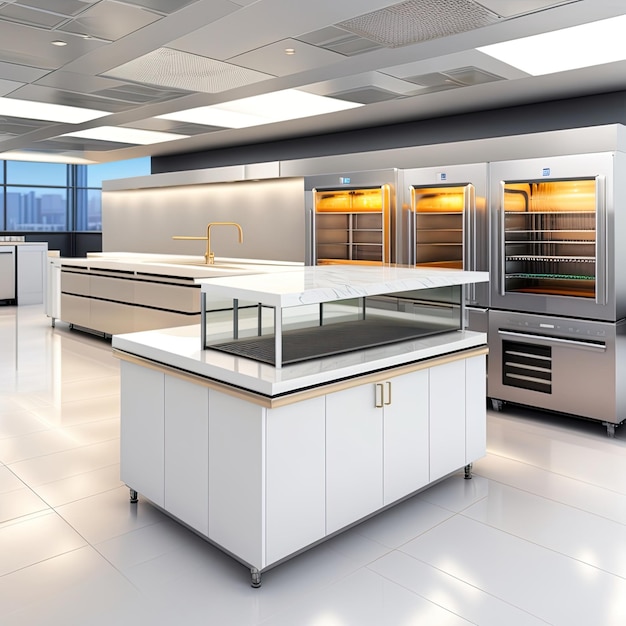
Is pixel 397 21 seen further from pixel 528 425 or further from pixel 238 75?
pixel 528 425

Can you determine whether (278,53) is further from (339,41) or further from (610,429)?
(610,429)

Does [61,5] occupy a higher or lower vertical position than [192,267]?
higher

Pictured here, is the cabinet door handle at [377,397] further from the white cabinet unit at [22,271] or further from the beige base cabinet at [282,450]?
Result: the white cabinet unit at [22,271]

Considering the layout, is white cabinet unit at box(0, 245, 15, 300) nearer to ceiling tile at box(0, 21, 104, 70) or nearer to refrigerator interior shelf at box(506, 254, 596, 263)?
ceiling tile at box(0, 21, 104, 70)

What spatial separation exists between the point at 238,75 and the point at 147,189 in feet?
18.0

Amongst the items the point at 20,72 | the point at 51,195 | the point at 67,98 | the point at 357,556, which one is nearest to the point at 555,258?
the point at 357,556

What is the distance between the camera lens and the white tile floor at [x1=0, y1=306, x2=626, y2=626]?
228 centimetres

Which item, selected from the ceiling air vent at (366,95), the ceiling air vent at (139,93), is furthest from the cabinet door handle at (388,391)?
the ceiling air vent at (139,93)

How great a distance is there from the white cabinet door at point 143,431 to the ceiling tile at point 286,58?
2250 millimetres

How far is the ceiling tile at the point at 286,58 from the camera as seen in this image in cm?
400

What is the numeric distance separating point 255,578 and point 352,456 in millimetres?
651

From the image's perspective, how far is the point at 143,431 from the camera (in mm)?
3025

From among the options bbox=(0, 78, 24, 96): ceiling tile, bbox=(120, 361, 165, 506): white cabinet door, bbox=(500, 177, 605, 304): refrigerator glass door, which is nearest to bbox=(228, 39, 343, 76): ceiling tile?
bbox=(500, 177, 605, 304): refrigerator glass door

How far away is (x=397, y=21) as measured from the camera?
11.4ft
